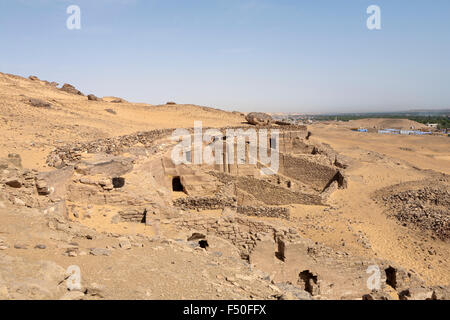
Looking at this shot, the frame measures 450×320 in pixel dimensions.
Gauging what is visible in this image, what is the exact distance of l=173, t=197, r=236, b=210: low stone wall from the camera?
8539mm

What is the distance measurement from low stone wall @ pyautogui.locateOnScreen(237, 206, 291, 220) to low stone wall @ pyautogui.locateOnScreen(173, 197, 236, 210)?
597 mm

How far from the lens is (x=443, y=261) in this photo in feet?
28.1

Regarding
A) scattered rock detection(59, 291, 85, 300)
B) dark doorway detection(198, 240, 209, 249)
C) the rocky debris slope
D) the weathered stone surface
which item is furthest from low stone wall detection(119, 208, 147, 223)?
the rocky debris slope

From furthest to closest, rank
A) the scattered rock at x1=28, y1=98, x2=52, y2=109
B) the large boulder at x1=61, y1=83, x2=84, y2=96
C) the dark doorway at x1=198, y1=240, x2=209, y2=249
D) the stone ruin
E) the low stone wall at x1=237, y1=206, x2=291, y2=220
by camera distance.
Result: 1. the large boulder at x1=61, y1=83, x2=84, y2=96
2. the scattered rock at x1=28, y1=98, x2=52, y2=109
3. the low stone wall at x1=237, y1=206, x2=291, y2=220
4. the stone ruin
5. the dark doorway at x1=198, y1=240, x2=209, y2=249

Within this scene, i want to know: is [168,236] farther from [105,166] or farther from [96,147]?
[96,147]

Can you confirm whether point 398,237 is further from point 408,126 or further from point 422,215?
point 408,126

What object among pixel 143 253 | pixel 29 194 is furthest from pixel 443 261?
pixel 29 194

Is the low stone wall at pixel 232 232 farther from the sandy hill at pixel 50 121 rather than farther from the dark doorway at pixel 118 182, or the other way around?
the sandy hill at pixel 50 121

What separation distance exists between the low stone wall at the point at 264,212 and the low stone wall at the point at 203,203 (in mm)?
597

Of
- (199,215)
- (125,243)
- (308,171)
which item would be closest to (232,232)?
(199,215)

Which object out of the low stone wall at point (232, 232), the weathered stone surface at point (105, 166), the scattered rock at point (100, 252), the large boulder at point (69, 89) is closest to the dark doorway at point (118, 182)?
the weathered stone surface at point (105, 166)

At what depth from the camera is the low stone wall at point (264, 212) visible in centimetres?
905

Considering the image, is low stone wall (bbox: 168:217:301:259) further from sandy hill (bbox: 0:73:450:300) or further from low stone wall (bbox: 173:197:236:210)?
low stone wall (bbox: 173:197:236:210)
